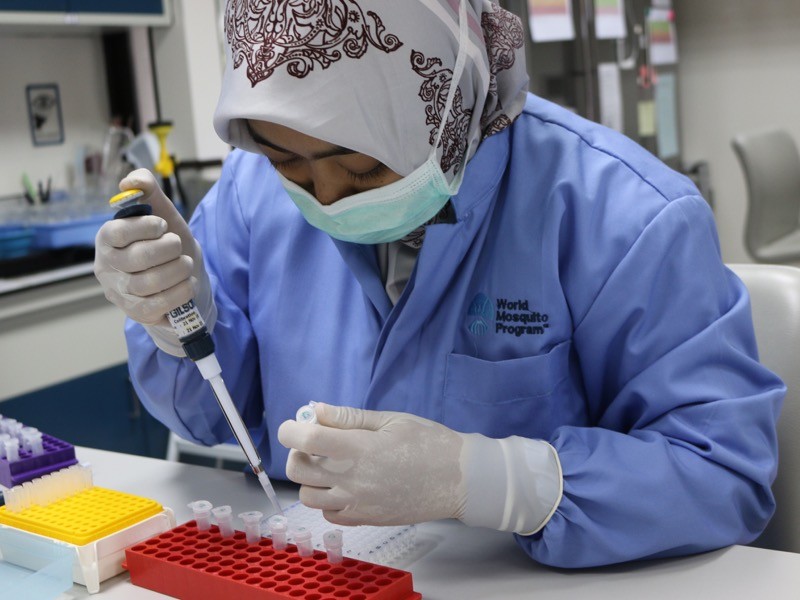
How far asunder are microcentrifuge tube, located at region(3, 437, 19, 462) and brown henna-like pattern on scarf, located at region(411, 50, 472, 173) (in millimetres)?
622

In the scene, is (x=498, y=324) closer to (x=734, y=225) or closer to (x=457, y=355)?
(x=457, y=355)

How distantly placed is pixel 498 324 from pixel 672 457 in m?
0.25

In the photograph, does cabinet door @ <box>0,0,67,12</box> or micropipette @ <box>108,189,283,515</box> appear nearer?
micropipette @ <box>108,189,283,515</box>

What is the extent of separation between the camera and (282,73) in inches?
36.3

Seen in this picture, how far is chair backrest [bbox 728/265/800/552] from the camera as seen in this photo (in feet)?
3.57

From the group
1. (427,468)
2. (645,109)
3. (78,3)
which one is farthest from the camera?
(645,109)

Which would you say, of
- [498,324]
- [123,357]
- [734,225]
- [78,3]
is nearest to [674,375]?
[498,324]

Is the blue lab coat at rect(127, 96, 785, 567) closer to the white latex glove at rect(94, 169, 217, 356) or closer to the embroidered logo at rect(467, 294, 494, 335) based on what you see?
the embroidered logo at rect(467, 294, 494, 335)

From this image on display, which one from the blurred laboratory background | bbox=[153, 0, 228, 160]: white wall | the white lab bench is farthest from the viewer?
bbox=[153, 0, 228, 160]: white wall

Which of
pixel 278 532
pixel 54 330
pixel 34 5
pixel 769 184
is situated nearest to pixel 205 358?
pixel 278 532

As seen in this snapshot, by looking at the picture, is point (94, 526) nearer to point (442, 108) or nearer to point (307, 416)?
point (307, 416)

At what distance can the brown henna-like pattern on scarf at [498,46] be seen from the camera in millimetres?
1030

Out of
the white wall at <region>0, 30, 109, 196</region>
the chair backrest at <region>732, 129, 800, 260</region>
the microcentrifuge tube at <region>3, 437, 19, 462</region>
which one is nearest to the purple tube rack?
the microcentrifuge tube at <region>3, 437, 19, 462</region>

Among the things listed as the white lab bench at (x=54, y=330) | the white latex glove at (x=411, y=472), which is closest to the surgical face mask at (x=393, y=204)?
the white latex glove at (x=411, y=472)
